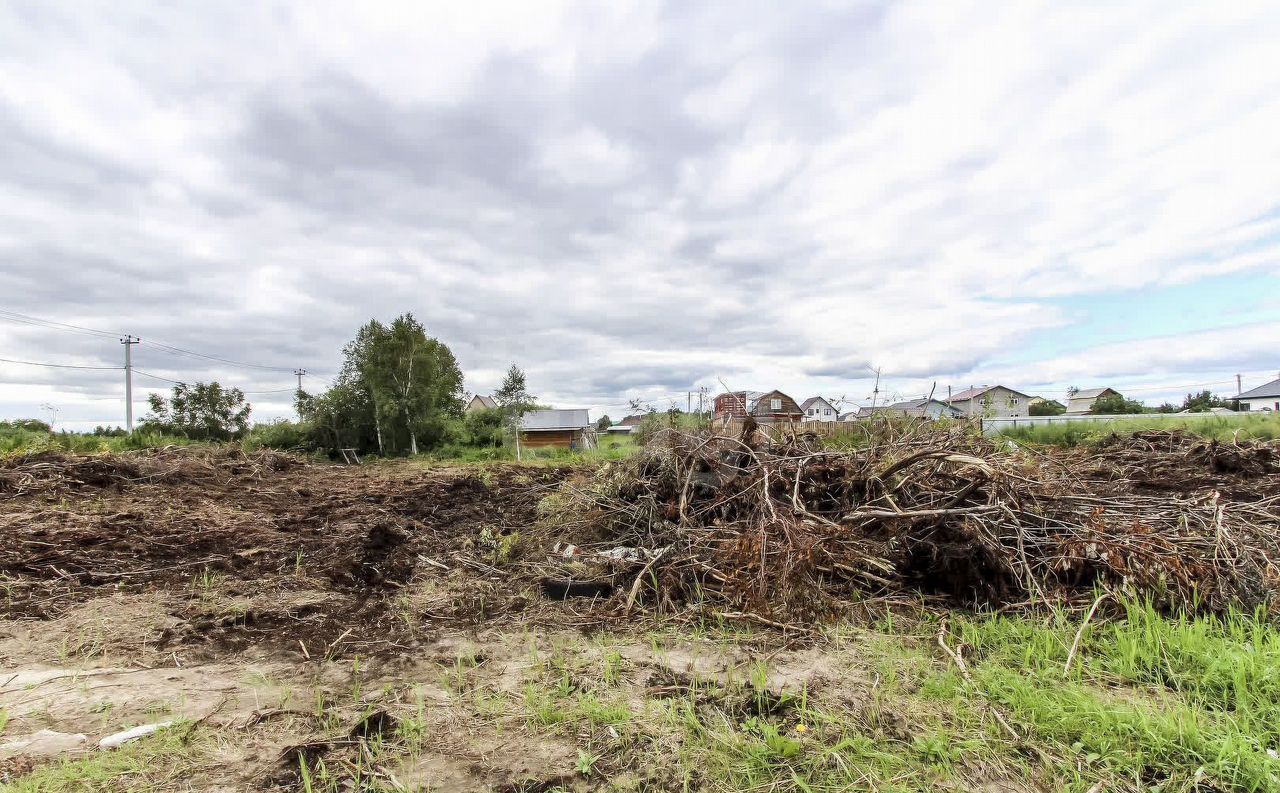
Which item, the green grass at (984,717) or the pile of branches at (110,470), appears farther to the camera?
the pile of branches at (110,470)

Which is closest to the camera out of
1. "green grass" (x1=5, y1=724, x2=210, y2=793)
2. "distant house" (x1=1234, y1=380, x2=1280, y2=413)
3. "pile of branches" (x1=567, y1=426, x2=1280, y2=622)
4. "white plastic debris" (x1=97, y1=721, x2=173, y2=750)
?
"green grass" (x1=5, y1=724, x2=210, y2=793)

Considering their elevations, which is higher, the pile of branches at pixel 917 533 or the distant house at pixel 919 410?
the distant house at pixel 919 410

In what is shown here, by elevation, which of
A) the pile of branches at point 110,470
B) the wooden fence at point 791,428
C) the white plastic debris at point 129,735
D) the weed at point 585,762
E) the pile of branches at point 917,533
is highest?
the wooden fence at point 791,428

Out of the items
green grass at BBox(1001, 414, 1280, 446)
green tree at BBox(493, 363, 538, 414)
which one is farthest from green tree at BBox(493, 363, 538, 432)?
green grass at BBox(1001, 414, 1280, 446)

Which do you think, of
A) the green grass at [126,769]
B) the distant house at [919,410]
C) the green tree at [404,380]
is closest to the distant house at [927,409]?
the distant house at [919,410]

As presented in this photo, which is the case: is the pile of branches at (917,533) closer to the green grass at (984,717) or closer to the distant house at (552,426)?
the green grass at (984,717)

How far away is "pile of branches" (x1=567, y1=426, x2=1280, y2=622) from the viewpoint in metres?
3.08

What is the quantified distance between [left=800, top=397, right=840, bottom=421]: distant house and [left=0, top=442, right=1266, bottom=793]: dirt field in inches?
89.1

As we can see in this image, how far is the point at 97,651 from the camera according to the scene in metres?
2.89

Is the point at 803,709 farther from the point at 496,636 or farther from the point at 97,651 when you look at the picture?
the point at 97,651

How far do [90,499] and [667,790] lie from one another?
9.16 meters

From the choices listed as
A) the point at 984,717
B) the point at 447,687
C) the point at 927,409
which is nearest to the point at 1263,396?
the point at 927,409

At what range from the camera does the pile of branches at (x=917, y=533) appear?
3.08m

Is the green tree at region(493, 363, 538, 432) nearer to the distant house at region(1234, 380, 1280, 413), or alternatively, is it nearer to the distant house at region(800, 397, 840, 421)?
the distant house at region(800, 397, 840, 421)
